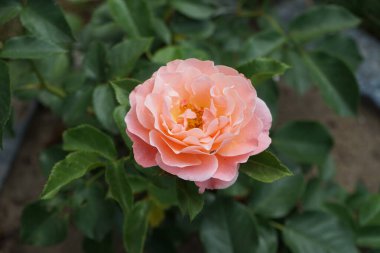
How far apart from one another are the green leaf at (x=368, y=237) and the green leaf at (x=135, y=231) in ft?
1.47

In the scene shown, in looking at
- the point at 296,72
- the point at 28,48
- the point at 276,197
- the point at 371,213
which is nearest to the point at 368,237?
the point at 371,213

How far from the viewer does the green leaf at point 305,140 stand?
1.12m

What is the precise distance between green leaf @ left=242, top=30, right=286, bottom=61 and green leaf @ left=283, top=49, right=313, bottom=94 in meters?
0.05

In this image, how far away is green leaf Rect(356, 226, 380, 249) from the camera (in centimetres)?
97

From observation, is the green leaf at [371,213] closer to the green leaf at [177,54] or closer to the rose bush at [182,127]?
the rose bush at [182,127]

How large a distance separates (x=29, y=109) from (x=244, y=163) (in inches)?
48.1

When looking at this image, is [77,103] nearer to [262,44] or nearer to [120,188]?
[120,188]

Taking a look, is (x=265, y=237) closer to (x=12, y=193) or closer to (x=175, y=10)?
(x=175, y=10)

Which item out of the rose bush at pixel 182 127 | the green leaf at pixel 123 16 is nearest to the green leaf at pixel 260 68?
the rose bush at pixel 182 127

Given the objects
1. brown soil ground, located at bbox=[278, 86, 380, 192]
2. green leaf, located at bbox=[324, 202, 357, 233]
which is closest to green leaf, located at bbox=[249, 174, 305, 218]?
green leaf, located at bbox=[324, 202, 357, 233]

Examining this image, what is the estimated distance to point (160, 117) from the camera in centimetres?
60

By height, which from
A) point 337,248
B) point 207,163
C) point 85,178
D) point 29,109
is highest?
point 207,163

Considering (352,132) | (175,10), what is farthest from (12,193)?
(352,132)

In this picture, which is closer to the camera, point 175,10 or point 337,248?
point 337,248
